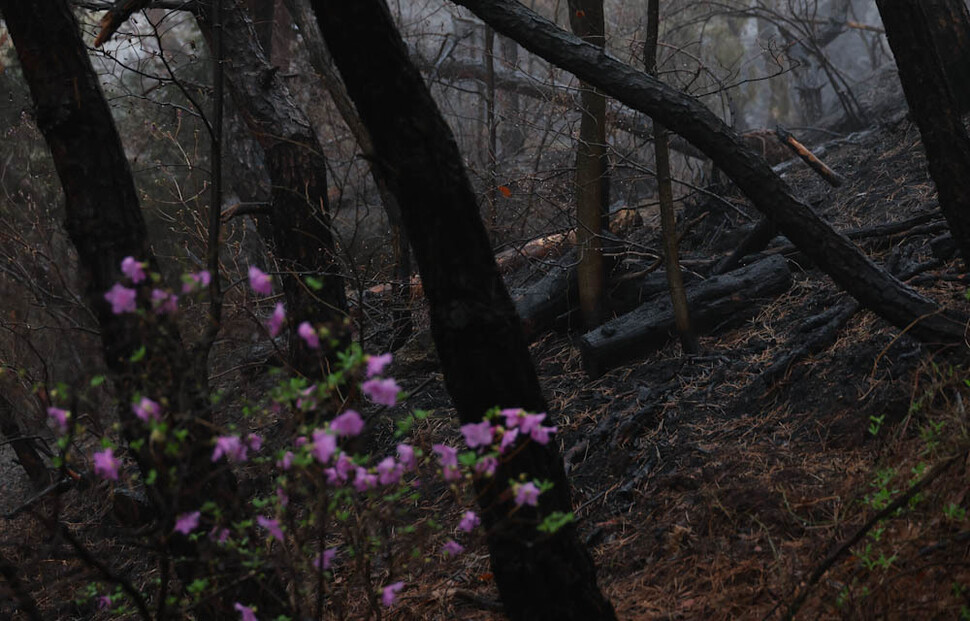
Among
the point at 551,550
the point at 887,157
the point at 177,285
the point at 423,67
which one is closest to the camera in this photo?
the point at 551,550

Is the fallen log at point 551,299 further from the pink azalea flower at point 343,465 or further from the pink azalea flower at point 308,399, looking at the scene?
the pink azalea flower at point 308,399

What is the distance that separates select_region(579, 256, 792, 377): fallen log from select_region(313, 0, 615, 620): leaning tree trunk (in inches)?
120

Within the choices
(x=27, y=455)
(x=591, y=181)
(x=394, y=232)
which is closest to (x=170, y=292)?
(x=591, y=181)

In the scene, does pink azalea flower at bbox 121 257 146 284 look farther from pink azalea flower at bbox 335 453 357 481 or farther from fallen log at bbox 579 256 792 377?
fallen log at bbox 579 256 792 377

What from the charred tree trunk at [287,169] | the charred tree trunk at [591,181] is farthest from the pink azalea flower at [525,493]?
the charred tree trunk at [287,169]

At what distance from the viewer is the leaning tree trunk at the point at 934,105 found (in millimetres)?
3414

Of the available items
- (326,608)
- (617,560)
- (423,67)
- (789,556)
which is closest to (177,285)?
(423,67)

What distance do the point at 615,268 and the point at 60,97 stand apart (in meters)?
4.27

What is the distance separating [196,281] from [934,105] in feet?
10.6

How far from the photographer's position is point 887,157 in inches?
286

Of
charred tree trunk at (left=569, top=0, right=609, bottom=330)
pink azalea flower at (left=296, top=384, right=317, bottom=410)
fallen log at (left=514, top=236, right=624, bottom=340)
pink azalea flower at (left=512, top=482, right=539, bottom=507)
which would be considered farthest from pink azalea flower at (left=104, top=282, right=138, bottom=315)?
fallen log at (left=514, top=236, right=624, bottom=340)

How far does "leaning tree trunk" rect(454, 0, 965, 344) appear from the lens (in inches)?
146

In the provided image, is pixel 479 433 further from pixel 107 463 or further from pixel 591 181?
pixel 591 181

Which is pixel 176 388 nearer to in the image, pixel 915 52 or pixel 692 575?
pixel 692 575
